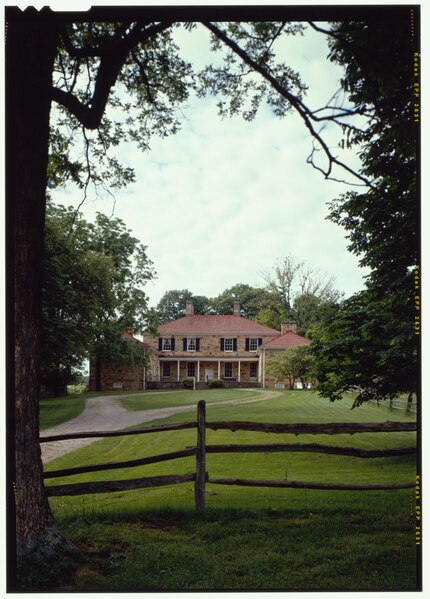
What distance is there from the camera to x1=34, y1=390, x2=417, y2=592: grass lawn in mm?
2734

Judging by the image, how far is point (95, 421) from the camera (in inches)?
230

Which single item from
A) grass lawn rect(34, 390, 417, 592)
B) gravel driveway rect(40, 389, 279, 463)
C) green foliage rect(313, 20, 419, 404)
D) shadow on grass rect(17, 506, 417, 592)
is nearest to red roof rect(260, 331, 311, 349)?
A: gravel driveway rect(40, 389, 279, 463)

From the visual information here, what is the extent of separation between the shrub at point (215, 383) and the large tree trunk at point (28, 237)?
6858 mm

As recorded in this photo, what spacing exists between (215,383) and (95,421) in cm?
477

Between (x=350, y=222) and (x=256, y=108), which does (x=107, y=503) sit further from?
(x=256, y=108)

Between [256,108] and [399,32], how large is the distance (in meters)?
1.23

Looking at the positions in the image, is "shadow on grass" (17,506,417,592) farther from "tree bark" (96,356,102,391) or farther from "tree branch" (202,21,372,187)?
"tree branch" (202,21,372,187)

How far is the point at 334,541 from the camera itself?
3.16 metres

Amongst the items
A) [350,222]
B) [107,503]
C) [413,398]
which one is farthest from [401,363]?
[107,503]

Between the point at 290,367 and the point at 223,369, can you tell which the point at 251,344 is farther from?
the point at 290,367

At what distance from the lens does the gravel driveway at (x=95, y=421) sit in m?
4.72

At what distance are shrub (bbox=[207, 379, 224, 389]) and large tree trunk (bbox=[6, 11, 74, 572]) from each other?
686 cm

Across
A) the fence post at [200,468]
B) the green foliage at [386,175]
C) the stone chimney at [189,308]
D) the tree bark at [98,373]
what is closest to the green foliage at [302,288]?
the green foliage at [386,175]

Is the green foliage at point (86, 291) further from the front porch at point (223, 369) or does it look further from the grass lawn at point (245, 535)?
the front porch at point (223, 369)
